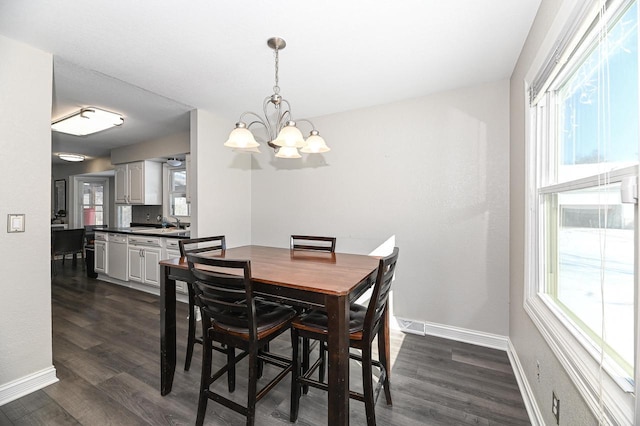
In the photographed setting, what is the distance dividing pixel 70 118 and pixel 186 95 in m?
1.84

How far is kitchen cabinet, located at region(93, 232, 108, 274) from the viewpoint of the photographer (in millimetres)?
4574

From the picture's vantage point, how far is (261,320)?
63.2 inches

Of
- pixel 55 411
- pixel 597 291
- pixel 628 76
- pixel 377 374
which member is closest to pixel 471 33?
pixel 628 76

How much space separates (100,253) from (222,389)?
415cm

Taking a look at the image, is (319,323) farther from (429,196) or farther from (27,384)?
(27,384)

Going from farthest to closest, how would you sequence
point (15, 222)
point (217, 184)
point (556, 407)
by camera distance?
point (217, 184), point (15, 222), point (556, 407)

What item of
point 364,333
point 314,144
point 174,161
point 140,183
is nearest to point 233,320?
point 364,333

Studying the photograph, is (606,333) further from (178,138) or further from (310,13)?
(178,138)

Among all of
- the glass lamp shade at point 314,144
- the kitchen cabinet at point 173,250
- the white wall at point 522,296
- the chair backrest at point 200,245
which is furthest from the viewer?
the kitchen cabinet at point 173,250

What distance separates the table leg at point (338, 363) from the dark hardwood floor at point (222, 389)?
0.43 meters

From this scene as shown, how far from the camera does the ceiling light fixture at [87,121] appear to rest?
328 centimetres

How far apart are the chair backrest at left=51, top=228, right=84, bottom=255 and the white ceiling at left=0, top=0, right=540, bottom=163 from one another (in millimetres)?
3264

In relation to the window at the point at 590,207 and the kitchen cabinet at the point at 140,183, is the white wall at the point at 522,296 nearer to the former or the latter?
the window at the point at 590,207

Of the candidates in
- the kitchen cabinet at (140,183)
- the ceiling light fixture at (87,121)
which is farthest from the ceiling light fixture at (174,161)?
the ceiling light fixture at (87,121)
